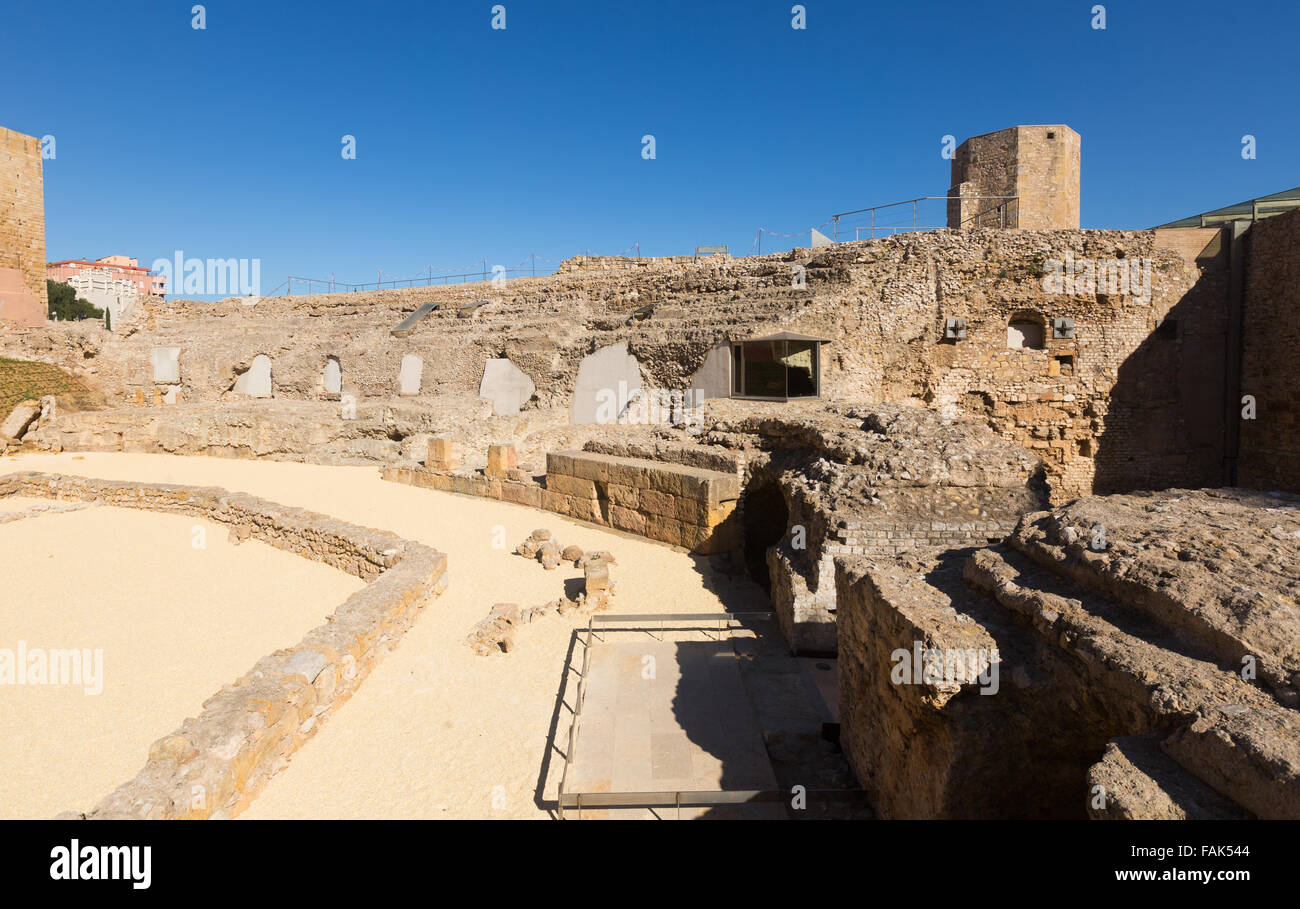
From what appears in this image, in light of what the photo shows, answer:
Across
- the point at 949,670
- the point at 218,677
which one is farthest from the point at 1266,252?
the point at 218,677

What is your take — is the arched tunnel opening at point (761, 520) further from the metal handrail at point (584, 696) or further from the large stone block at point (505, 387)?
the large stone block at point (505, 387)

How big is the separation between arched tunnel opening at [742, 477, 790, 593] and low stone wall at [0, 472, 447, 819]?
4420 millimetres

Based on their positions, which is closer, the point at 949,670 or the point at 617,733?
the point at 949,670

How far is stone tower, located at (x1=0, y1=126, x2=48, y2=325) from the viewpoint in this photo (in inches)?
985

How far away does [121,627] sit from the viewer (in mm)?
7000

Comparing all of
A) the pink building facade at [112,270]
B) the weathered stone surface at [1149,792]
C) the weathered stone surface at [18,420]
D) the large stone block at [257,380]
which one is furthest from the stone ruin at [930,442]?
the pink building facade at [112,270]

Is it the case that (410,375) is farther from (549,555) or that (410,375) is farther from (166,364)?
(549,555)

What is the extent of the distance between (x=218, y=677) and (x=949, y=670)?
621cm

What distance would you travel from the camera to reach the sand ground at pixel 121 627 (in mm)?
4797

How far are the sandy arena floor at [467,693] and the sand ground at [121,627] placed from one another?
0.42 meters

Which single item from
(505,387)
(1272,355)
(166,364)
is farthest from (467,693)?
(166,364)

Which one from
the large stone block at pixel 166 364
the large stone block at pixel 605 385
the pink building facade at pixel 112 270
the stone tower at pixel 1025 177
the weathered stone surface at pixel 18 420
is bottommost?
the weathered stone surface at pixel 18 420

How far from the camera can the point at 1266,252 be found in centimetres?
1336
